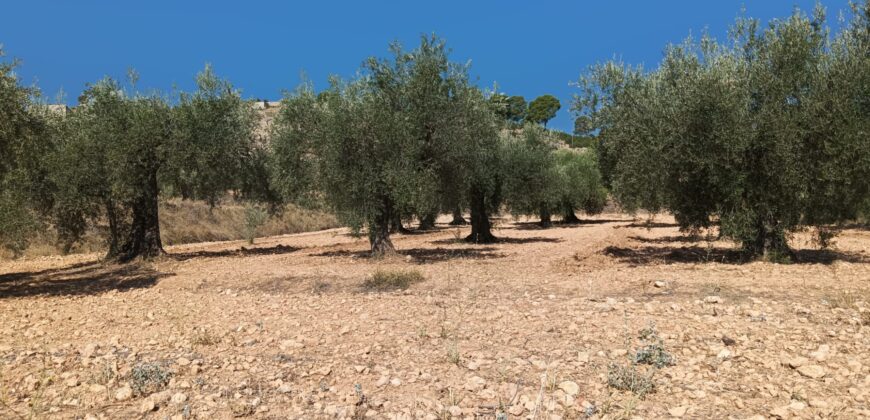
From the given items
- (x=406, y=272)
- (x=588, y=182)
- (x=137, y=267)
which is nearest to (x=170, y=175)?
(x=137, y=267)

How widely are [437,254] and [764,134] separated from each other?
1227cm

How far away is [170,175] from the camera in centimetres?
2067

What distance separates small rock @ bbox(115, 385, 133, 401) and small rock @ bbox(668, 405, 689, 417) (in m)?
5.61

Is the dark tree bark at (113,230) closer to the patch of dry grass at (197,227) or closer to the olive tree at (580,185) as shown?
the patch of dry grass at (197,227)

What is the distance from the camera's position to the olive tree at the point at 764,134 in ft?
47.0

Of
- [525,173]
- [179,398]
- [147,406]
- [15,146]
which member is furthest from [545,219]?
[147,406]

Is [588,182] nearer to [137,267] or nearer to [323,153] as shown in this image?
[323,153]

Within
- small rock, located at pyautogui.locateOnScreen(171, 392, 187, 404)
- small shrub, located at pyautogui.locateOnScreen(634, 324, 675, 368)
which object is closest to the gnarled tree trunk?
small shrub, located at pyautogui.locateOnScreen(634, 324, 675, 368)

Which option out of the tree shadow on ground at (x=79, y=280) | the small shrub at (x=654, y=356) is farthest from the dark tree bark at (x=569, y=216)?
the small shrub at (x=654, y=356)

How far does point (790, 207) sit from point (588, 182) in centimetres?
3445

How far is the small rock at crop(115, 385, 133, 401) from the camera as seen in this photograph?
594cm

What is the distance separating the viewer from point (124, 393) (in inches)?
236

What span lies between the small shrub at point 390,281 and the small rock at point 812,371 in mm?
Answer: 8750

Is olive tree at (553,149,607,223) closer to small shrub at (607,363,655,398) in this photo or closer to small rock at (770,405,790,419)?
small shrub at (607,363,655,398)
